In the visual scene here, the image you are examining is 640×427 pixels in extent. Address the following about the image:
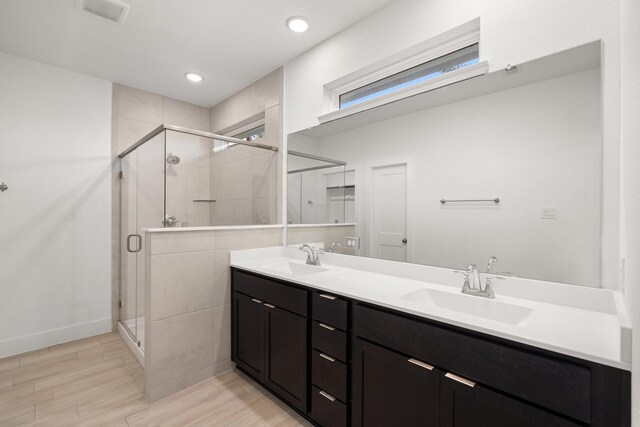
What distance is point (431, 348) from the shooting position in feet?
3.77

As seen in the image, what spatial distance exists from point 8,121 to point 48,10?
1.18 metres

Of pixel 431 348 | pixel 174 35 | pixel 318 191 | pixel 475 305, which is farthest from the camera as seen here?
pixel 318 191

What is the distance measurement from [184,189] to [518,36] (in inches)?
113

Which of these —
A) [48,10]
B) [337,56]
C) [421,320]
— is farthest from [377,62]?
[48,10]

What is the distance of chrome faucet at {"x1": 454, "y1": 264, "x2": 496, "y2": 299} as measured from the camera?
1.41 metres

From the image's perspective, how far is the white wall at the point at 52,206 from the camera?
8.37 feet

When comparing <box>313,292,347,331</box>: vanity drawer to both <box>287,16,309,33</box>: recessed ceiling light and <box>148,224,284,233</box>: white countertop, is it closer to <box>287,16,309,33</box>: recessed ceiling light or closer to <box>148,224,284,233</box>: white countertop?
<box>148,224,284,233</box>: white countertop

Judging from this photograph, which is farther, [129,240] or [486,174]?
[129,240]

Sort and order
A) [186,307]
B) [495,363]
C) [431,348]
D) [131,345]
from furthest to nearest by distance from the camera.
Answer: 1. [131,345]
2. [186,307]
3. [431,348]
4. [495,363]

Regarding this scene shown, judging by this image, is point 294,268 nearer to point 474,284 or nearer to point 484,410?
point 474,284

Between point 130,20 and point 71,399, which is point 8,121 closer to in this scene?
point 130,20

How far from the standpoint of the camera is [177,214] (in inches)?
104

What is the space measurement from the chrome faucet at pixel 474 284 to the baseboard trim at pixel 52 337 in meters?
3.46

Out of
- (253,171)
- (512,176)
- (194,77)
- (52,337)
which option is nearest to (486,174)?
(512,176)
